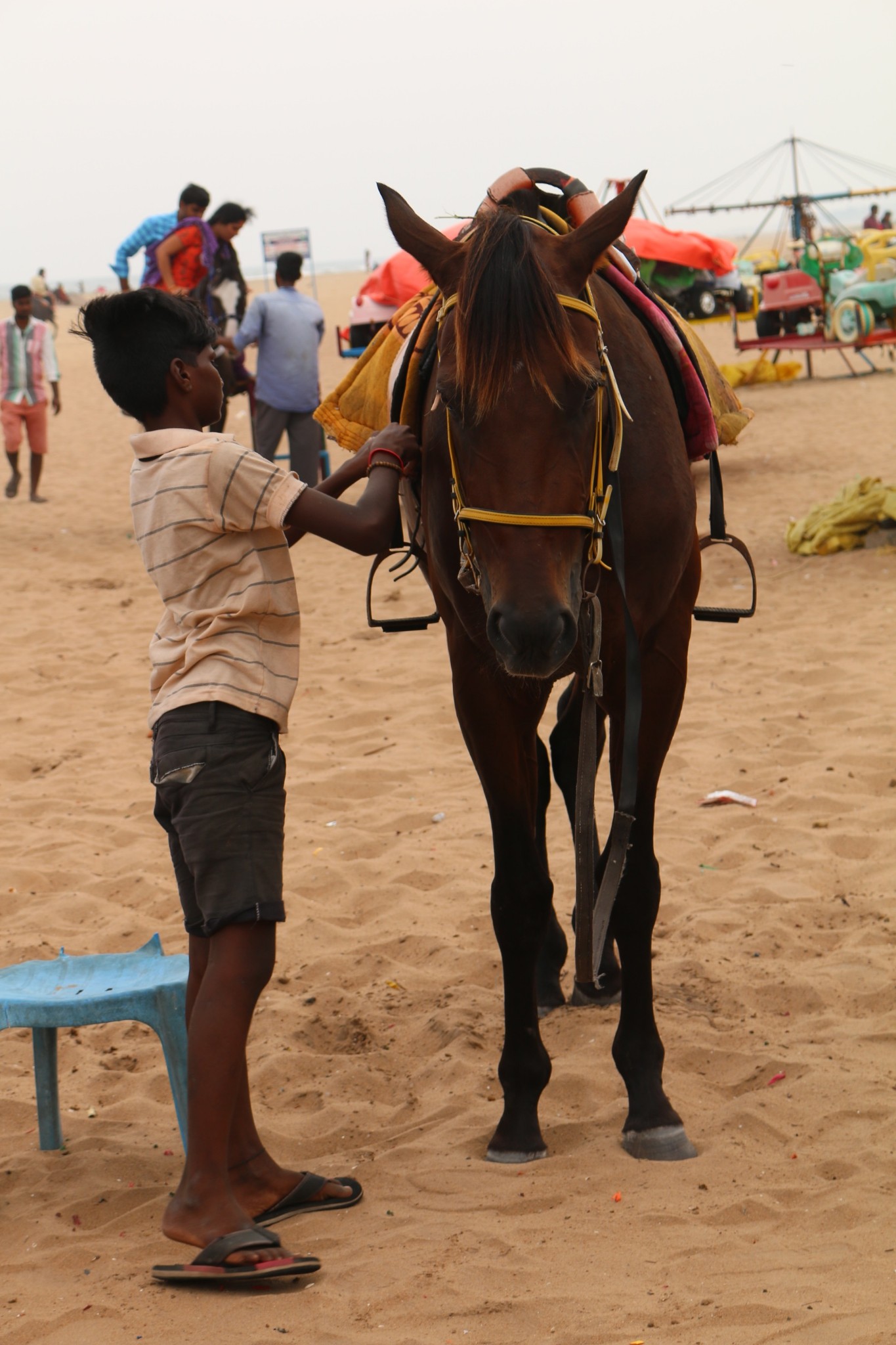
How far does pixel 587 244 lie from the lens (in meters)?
2.41

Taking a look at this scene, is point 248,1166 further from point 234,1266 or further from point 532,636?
point 532,636

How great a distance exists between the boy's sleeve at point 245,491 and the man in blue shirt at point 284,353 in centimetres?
701

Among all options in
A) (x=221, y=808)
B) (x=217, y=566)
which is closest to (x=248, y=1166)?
(x=221, y=808)

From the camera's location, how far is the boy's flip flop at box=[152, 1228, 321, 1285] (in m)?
2.17

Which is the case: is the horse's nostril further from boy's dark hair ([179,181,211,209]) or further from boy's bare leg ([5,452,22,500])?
boy's bare leg ([5,452,22,500])

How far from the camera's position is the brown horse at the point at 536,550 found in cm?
220

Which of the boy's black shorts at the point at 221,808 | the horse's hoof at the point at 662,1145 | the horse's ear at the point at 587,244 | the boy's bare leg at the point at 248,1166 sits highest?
the horse's ear at the point at 587,244

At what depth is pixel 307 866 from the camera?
4410 millimetres

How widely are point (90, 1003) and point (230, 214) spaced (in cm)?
722

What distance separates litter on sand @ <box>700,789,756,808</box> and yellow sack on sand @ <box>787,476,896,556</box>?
4.09 meters

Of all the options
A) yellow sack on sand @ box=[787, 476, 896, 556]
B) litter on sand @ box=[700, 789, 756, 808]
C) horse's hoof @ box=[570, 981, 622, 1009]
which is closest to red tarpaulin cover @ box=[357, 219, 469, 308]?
yellow sack on sand @ box=[787, 476, 896, 556]

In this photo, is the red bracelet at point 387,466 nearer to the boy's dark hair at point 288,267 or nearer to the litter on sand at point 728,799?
the litter on sand at point 728,799

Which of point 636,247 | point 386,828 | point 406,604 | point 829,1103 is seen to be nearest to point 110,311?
point 829,1103

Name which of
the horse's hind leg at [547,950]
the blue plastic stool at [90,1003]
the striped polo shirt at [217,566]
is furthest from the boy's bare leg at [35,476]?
the striped polo shirt at [217,566]
